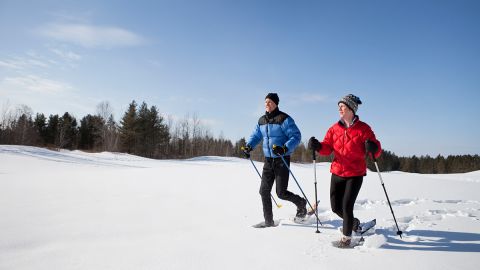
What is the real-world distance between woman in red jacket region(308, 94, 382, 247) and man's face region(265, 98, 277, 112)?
37.3 inches

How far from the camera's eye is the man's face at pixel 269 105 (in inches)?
186

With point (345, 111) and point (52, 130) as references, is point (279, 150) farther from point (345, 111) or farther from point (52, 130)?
point (52, 130)

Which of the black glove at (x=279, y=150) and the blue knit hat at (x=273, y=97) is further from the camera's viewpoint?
the blue knit hat at (x=273, y=97)

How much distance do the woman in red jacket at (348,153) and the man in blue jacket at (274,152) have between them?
0.53 metres

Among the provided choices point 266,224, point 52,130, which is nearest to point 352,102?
point 266,224

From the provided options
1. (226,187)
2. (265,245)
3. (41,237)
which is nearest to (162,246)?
(265,245)

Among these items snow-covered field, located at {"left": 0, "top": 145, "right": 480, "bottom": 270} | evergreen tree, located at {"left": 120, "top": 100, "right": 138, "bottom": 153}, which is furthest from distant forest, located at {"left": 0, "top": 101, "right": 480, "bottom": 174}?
snow-covered field, located at {"left": 0, "top": 145, "right": 480, "bottom": 270}

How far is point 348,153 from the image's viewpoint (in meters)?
3.78

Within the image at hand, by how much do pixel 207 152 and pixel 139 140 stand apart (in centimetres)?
2278

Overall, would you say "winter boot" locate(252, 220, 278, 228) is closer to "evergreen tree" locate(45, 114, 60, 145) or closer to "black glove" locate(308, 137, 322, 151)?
"black glove" locate(308, 137, 322, 151)

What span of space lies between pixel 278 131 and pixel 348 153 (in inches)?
47.0

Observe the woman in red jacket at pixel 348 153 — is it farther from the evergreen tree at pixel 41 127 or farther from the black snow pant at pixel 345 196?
the evergreen tree at pixel 41 127

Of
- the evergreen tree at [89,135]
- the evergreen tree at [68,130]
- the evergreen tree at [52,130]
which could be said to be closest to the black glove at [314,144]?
the evergreen tree at [89,135]

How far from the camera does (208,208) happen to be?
566 cm
